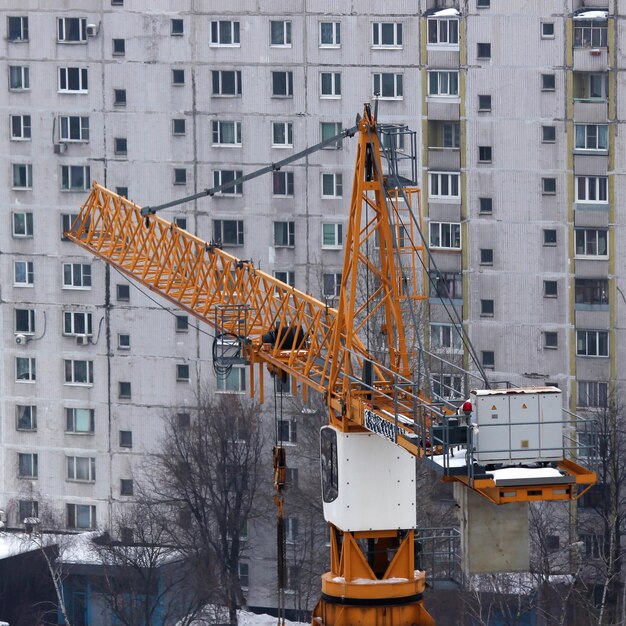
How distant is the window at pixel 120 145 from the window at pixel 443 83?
43.6ft

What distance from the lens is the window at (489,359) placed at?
9000 centimetres

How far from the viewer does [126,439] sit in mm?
92562

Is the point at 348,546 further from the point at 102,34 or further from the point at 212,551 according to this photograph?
the point at 102,34

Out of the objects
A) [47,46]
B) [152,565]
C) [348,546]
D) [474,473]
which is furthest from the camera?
[47,46]

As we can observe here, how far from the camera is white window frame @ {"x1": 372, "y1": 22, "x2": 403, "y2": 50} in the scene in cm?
8919

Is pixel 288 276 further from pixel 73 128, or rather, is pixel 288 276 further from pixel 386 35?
pixel 73 128

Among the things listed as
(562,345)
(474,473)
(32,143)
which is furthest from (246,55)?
(474,473)

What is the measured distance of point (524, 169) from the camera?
293 feet

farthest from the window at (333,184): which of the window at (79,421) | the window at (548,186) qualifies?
the window at (79,421)

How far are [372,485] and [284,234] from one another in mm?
39791

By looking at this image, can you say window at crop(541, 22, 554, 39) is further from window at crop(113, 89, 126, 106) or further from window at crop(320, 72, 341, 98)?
window at crop(113, 89, 126, 106)

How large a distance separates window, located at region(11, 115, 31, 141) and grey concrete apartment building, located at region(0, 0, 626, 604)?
0.09 metres

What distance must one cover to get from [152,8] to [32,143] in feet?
26.4

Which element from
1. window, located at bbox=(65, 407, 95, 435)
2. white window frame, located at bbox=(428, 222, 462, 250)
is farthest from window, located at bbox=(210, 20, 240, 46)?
window, located at bbox=(65, 407, 95, 435)
